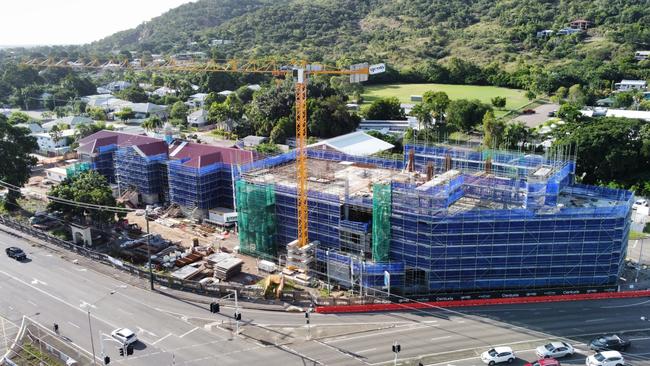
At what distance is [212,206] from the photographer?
70.2 meters

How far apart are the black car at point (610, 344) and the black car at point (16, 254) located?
5726 cm

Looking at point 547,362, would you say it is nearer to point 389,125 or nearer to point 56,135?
point 389,125

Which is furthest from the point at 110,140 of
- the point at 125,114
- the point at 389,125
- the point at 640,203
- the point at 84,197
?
the point at 640,203

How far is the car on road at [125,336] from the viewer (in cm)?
4162

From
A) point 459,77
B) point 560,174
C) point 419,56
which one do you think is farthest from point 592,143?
point 419,56

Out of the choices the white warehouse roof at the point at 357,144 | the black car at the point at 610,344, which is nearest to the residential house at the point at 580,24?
the white warehouse roof at the point at 357,144

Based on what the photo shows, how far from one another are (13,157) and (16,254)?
21433mm

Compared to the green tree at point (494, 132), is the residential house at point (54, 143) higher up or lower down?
lower down

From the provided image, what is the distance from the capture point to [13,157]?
73625mm

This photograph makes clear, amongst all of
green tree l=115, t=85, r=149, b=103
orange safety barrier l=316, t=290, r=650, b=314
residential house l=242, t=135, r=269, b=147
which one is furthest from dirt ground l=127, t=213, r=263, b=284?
green tree l=115, t=85, r=149, b=103

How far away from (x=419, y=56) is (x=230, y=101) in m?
94.6

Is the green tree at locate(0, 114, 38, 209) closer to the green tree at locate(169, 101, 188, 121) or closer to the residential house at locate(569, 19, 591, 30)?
the green tree at locate(169, 101, 188, 121)

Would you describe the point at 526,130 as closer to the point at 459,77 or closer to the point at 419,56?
the point at 459,77

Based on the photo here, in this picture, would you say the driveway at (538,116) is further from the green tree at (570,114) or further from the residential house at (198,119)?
the residential house at (198,119)
